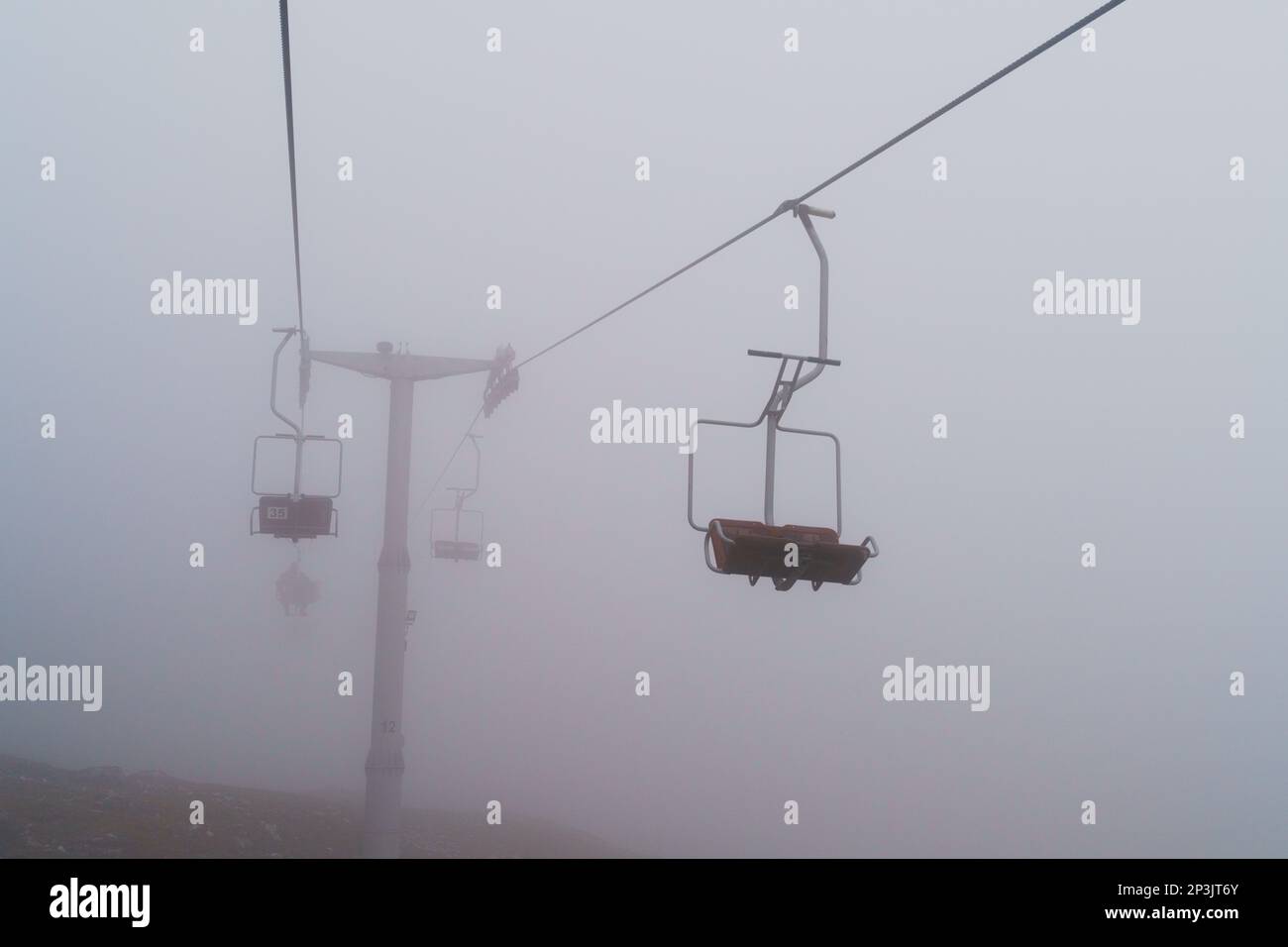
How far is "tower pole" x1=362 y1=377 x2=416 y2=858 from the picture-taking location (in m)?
15.5

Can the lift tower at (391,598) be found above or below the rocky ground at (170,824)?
above

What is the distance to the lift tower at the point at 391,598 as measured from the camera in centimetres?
1556

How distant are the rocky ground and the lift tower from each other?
10209 mm

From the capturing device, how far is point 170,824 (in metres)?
25.5

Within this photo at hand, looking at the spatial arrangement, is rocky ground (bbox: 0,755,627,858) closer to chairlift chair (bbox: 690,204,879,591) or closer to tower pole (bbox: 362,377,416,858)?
tower pole (bbox: 362,377,416,858)

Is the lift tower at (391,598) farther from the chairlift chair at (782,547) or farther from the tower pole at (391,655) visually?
the chairlift chair at (782,547)

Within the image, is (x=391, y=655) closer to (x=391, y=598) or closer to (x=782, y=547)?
(x=391, y=598)

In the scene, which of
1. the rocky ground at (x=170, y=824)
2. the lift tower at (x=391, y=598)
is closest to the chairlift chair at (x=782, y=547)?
the lift tower at (x=391, y=598)

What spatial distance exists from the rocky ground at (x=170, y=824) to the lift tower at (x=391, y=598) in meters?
10.2

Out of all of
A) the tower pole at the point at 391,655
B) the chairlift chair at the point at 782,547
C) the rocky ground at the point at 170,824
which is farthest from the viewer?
the rocky ground at the point at 170,824

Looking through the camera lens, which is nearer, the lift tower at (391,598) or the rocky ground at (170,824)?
the lift tower at (391,598)
